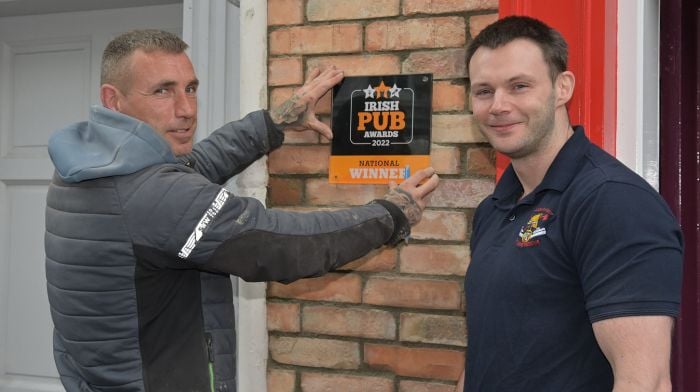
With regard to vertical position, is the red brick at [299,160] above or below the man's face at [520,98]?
below

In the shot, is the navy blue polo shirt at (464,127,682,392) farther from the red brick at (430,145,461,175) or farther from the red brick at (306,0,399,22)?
the red brick at (306,0,399,22)

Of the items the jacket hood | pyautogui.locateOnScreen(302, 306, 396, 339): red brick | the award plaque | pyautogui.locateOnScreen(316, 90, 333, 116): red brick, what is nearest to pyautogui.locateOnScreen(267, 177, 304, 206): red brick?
the award plaque

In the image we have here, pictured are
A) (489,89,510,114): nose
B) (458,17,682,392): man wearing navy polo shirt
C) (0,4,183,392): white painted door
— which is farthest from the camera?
(0,4,183,392): white painted door

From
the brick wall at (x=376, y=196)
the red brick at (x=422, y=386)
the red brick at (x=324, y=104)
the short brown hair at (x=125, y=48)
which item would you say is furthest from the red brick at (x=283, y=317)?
the short brown hair at (x=125, y=48)

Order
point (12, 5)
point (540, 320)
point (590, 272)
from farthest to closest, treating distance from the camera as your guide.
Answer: point (12, 5) < point (540, 320) < point (590, 272)

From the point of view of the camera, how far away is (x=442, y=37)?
1.97 meters

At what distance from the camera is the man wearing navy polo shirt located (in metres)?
1.17

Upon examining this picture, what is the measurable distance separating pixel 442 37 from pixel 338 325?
2.94 feet

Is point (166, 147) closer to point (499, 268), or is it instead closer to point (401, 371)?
point (499, 268)

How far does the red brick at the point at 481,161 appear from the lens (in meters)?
1.93

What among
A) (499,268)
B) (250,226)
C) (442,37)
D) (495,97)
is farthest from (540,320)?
(442,37)

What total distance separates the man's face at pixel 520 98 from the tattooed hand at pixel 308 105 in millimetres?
662

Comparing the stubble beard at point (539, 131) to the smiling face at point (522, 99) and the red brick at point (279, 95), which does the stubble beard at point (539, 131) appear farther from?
the red brick at point (279, 95)

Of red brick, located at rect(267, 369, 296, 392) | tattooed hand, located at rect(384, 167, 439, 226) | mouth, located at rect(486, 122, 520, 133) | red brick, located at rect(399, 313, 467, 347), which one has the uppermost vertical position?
mouth, located at rect(486, 122, 520, 133)
